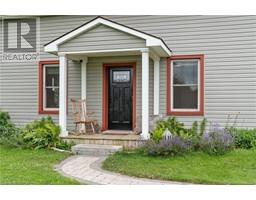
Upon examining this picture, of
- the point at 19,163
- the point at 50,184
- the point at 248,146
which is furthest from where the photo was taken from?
the point at 248,146

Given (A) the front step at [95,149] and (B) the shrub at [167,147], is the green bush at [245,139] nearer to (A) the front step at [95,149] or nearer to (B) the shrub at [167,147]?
(B) the shrub at [167,147]

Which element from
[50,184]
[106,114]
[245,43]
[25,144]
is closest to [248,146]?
[245,43]

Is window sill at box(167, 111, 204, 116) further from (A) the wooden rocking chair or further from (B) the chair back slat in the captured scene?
(B) the chair back slat

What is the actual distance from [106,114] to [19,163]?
3787 millimetres

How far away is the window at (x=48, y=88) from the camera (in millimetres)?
10398

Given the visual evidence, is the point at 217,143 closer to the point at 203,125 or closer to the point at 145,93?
the point at 203,125

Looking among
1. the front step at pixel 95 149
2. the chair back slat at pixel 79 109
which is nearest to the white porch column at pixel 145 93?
the front step at pixel 95 149

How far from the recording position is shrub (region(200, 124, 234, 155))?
7.18 metres

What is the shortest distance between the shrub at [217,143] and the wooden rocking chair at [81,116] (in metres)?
3.59

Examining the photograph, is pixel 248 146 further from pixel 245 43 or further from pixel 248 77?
pixel 245 43

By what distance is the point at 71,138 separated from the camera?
8.60m

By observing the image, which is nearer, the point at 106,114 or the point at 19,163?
the point at 19,163

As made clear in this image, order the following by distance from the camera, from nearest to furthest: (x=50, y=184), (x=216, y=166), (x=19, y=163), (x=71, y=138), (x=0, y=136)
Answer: (x=50, y=184) < (x=216, y=166) < (x=19, y=163) < (x=71, y=138) < (x=0, y=136)

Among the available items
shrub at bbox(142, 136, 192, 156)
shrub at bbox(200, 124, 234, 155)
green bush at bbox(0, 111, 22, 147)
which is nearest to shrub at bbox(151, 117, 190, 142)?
shrub at bbox(142, 136, 192, 156)
